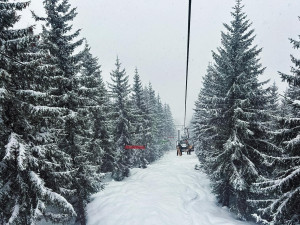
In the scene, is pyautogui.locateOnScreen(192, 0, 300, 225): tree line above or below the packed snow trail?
above

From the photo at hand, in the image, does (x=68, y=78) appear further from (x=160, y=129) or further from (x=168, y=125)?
(x=168, y=125)

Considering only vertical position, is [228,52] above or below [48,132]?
above

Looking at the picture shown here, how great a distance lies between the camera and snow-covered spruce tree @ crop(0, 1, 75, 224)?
7285 millimetres

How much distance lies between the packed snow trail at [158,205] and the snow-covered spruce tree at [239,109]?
2519 mm

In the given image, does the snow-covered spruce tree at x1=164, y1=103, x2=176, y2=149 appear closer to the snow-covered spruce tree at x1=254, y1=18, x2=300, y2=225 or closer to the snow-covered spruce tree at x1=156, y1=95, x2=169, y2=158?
the snow-covered spruce tree at x1=156, y1=95, x2=169, y2=158

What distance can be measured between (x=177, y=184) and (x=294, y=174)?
1363cm

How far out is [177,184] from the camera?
67.0 feet

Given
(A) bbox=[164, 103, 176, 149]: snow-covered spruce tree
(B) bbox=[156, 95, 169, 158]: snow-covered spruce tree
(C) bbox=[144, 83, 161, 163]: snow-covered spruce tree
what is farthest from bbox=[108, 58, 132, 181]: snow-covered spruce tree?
(A) bbox=[164, 103, 176, 149]: snow-covered spruce tree

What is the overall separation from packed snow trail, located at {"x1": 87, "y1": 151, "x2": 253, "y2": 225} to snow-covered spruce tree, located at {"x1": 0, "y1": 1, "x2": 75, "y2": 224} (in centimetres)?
615

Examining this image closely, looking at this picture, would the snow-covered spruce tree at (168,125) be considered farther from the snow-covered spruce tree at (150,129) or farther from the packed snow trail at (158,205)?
the packed snow trail at (158,205)

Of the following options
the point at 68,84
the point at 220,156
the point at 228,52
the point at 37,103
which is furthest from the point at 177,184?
the point at 37,103

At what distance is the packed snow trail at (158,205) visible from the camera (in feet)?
42.7

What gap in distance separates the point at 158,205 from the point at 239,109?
8875 millimetres

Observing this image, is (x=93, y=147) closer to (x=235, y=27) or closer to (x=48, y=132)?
(x=48, y=132)
